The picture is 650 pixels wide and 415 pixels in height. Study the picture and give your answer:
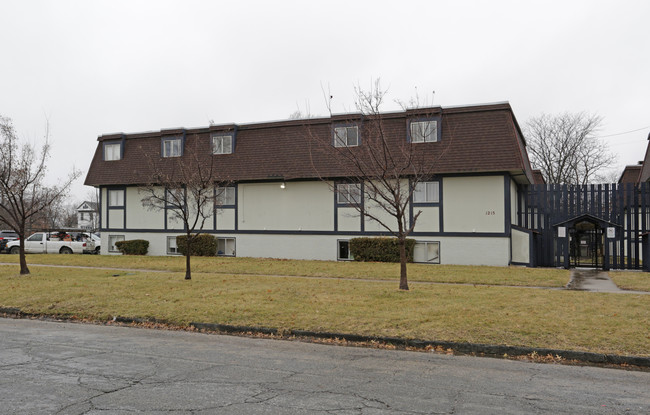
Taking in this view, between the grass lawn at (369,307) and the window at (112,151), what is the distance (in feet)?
46.7

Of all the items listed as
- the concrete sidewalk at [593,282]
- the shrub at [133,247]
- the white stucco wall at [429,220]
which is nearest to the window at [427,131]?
the white stucco wall at [429,220]

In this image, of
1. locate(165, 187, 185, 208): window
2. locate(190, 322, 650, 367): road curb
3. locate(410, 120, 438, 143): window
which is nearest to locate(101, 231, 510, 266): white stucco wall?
locate(165, 187, 185, 208): window

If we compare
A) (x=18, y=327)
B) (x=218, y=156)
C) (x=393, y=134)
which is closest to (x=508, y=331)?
(x=18, y=327)

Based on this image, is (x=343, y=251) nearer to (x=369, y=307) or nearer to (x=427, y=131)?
(x=427, y=131)

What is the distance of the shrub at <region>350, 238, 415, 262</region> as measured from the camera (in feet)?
72.8

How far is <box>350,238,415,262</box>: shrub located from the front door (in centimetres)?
744

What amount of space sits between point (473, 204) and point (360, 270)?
254 inches

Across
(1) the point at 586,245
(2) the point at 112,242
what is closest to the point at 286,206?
(2) the point at 112,242

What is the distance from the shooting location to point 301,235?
80.9 ft

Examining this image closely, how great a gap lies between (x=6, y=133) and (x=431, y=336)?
54.0 ft

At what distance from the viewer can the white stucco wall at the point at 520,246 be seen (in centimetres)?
2141

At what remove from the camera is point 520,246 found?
21.6 meters

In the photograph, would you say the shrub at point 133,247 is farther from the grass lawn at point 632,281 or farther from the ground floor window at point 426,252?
the grass lawn at point 632,281

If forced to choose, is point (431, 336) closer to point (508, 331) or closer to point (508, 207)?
point (508, 331)
